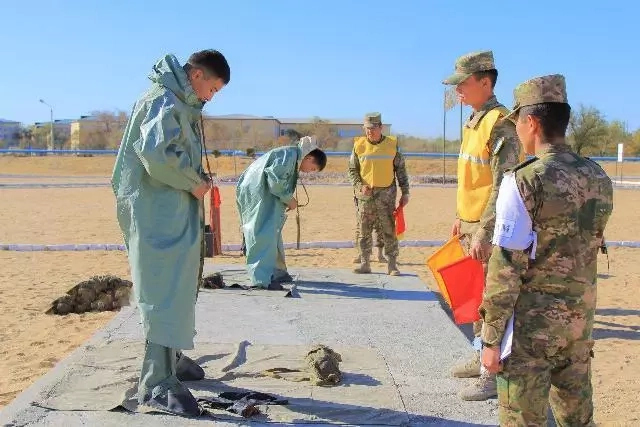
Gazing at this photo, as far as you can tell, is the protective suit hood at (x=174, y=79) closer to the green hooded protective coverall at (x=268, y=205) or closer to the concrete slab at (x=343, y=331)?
the concrete slab at (x=343, y=331)

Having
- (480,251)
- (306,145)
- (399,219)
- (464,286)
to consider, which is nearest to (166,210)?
(480,251)

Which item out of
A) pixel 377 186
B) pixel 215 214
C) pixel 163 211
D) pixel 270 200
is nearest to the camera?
pixel 163 211

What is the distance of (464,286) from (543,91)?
83.7 inches

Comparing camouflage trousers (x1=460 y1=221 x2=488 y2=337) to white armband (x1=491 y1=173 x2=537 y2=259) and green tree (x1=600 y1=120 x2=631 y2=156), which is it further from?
green tree (x1=600 y1=120 x2=631 y2=156)

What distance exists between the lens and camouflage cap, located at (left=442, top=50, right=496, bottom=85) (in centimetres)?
438

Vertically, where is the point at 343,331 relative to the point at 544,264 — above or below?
below

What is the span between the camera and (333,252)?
1169cm

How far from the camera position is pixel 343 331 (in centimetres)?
588

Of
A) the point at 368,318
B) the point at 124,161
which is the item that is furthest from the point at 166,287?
the point at 368,318

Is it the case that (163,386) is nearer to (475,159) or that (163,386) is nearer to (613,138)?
(475,159)

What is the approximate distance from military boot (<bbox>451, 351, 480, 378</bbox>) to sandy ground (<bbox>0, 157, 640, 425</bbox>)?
79 centimetres

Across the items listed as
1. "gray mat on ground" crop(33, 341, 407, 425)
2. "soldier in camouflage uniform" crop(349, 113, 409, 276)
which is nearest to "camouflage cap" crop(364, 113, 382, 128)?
"soldier in camouflage uniform" crop(349, 113, 409, 276)

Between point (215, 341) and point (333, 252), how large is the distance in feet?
20.7

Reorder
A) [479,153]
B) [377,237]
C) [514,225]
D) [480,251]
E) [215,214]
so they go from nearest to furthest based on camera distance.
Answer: [514,225], [480,251], [479,153], [215,214], [377,237]
